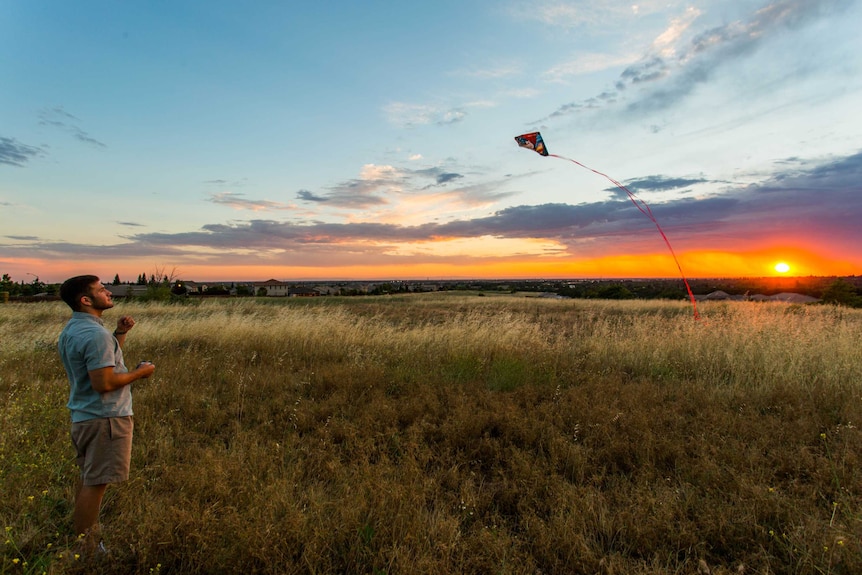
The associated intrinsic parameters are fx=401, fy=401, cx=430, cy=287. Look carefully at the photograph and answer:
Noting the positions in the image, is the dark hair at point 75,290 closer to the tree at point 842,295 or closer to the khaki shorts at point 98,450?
the khaki shorts at point 98,450

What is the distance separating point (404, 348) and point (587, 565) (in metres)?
6.46

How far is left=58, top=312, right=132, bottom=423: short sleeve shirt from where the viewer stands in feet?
9.18

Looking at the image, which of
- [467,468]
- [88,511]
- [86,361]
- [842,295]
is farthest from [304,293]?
[86,361]

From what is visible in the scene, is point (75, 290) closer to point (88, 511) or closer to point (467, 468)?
point (88, 511)

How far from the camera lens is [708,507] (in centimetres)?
329

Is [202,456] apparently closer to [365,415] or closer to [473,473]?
[365,415]

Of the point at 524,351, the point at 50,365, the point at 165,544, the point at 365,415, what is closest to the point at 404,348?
the point at 524,351

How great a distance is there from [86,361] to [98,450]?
649 mm

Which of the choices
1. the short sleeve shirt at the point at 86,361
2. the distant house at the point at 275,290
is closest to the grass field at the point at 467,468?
the short sleeve shirt at the point at 86,361

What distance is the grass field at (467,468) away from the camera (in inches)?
112

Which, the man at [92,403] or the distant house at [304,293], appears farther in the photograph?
the distant house at [304,293]

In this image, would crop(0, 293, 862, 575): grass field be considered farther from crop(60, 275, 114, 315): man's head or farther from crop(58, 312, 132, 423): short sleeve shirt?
crop(60, 275, 114, 315): man's head

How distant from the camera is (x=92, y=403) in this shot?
2867mm

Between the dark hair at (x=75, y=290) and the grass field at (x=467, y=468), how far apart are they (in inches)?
59.4
